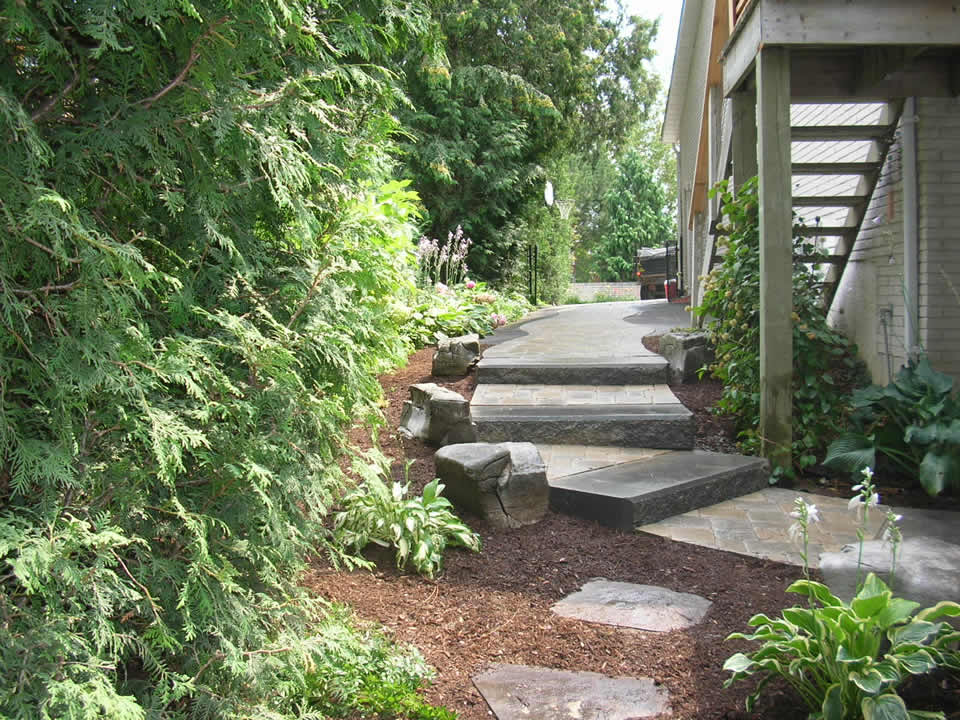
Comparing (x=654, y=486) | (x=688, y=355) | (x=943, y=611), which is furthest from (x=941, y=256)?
(x=943, y=611)

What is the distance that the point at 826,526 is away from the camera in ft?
14.3

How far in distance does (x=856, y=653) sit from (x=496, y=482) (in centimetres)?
227

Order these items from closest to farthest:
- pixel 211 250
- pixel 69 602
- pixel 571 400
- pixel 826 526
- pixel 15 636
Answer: pixel 15 636 → pixel 69 602 → pixel 211 250 → pixel 826 526 → pixel 571 400

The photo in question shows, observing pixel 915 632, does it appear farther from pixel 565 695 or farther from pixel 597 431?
pixel 597 431

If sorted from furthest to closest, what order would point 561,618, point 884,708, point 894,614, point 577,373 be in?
point 577,373 → point 561,618 → point 894,614 → point 884,708

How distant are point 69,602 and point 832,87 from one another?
5851mm

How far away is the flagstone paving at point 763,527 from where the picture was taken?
403 centimetres

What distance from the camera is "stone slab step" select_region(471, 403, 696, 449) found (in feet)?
18.7

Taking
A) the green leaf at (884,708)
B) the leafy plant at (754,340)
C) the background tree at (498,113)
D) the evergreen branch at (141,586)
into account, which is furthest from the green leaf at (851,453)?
the background tree at (498,113)

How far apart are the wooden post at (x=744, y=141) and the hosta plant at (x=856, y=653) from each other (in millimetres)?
4732

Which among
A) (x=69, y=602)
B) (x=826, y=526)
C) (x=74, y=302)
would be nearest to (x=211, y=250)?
(x=74, y=302)

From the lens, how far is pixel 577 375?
6789 mm

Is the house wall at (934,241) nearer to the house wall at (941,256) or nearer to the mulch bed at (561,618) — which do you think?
the house wall at (941,256)

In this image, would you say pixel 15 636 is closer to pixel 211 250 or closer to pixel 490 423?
pixel 211 250
